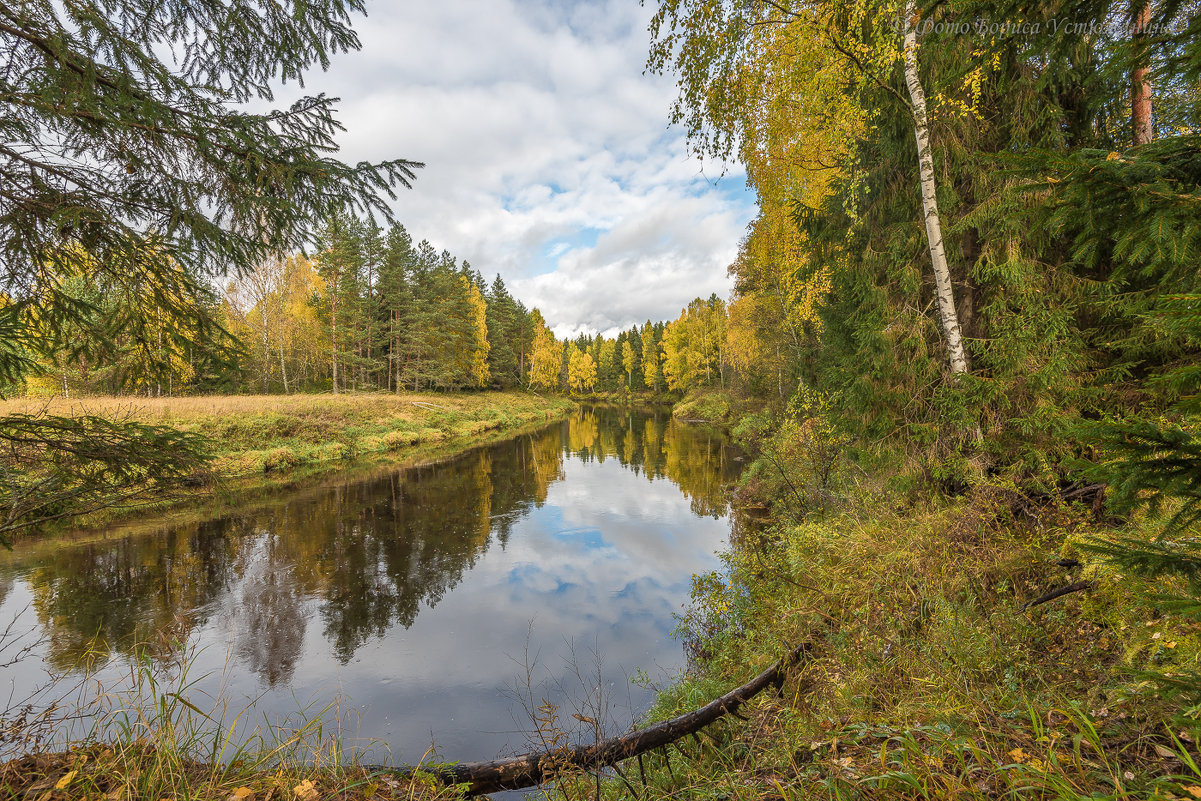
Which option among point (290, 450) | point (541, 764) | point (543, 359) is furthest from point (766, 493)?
point (543, 359)

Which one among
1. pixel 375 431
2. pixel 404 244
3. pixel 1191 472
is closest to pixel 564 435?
pixel 375 431

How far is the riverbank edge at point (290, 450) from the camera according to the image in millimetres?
9453

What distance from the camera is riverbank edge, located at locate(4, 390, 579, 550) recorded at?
945cm

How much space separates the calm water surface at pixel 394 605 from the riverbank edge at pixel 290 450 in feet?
3.49

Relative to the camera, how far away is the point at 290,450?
1568 centimetres

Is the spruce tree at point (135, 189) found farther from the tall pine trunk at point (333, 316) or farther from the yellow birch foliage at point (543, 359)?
the yellow birch foliage at point (543, 359)

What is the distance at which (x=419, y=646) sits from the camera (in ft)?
20.4

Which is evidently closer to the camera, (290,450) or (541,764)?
(541,764)

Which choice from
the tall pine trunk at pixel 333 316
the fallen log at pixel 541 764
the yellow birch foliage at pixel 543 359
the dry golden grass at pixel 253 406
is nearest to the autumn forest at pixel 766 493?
the fallen log at pixel 541 764

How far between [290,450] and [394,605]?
1141 centimetres

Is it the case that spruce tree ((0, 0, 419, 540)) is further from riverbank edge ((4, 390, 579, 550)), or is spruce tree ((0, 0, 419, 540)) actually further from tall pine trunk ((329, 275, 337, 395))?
tall pine trunk ((329, 275, 337, 395))

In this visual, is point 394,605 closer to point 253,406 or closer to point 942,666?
point 942,666

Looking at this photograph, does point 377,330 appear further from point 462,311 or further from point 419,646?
point 419,646

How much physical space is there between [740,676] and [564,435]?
24041 mm
